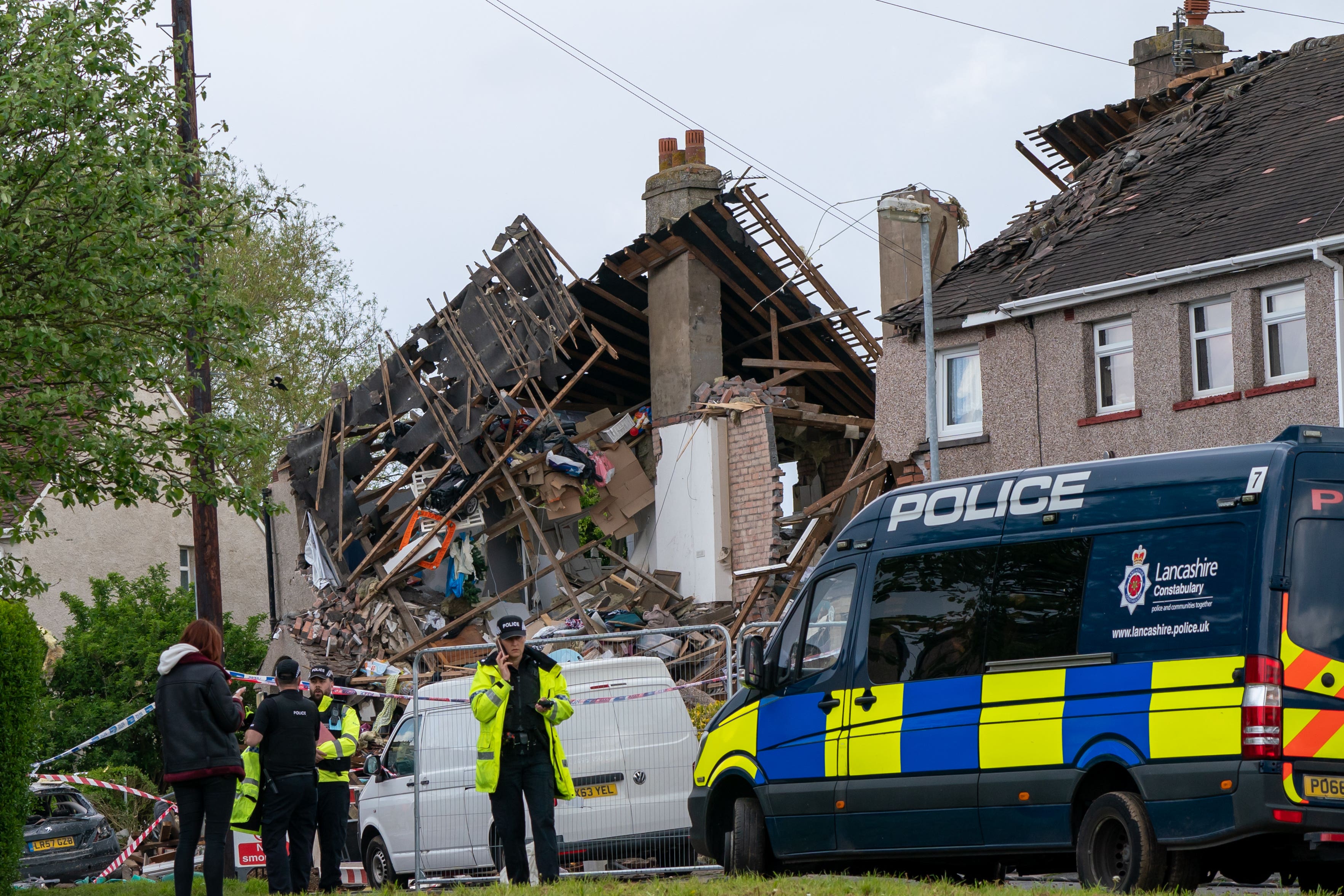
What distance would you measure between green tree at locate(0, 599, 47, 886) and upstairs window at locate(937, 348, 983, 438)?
15263 mm

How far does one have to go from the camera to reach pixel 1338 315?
19250 mm

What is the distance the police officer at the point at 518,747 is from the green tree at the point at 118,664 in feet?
58.7

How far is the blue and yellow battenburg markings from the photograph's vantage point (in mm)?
8266

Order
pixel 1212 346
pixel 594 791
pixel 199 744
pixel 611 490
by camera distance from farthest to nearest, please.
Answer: pixel 611 490, pixel 1212 346, pixel 594 791, pixel 199 744

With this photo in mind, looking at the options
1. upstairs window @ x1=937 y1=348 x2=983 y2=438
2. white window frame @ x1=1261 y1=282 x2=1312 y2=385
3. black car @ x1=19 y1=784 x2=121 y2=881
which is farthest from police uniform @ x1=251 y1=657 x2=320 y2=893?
upstairs window @ x1=937 y1=348 x2=983 y2=438

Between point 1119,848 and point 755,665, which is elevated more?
point 755,665

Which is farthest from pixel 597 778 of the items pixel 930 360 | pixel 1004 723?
pixel 930 360

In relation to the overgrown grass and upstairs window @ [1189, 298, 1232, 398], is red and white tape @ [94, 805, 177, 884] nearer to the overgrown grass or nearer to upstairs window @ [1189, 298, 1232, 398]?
the overgrown grass

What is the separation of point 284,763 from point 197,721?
1302 mm

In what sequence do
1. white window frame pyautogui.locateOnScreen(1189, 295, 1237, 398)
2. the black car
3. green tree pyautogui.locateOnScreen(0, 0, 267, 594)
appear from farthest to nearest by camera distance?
white window frame pyautogui.locateOnScreen(1189, 295, 1237, 398), the black car, green tree pyautogui.locateOnScreen(0, 0, 267, 594)

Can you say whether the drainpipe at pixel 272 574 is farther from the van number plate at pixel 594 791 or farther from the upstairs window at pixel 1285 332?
the upstairs window at pixel 1285 332

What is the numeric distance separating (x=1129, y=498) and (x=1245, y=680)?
1294 mm

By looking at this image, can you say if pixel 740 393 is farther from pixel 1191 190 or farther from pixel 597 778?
pixel 597 778

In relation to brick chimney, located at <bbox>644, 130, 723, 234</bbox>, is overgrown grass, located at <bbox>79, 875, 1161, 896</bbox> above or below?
below
